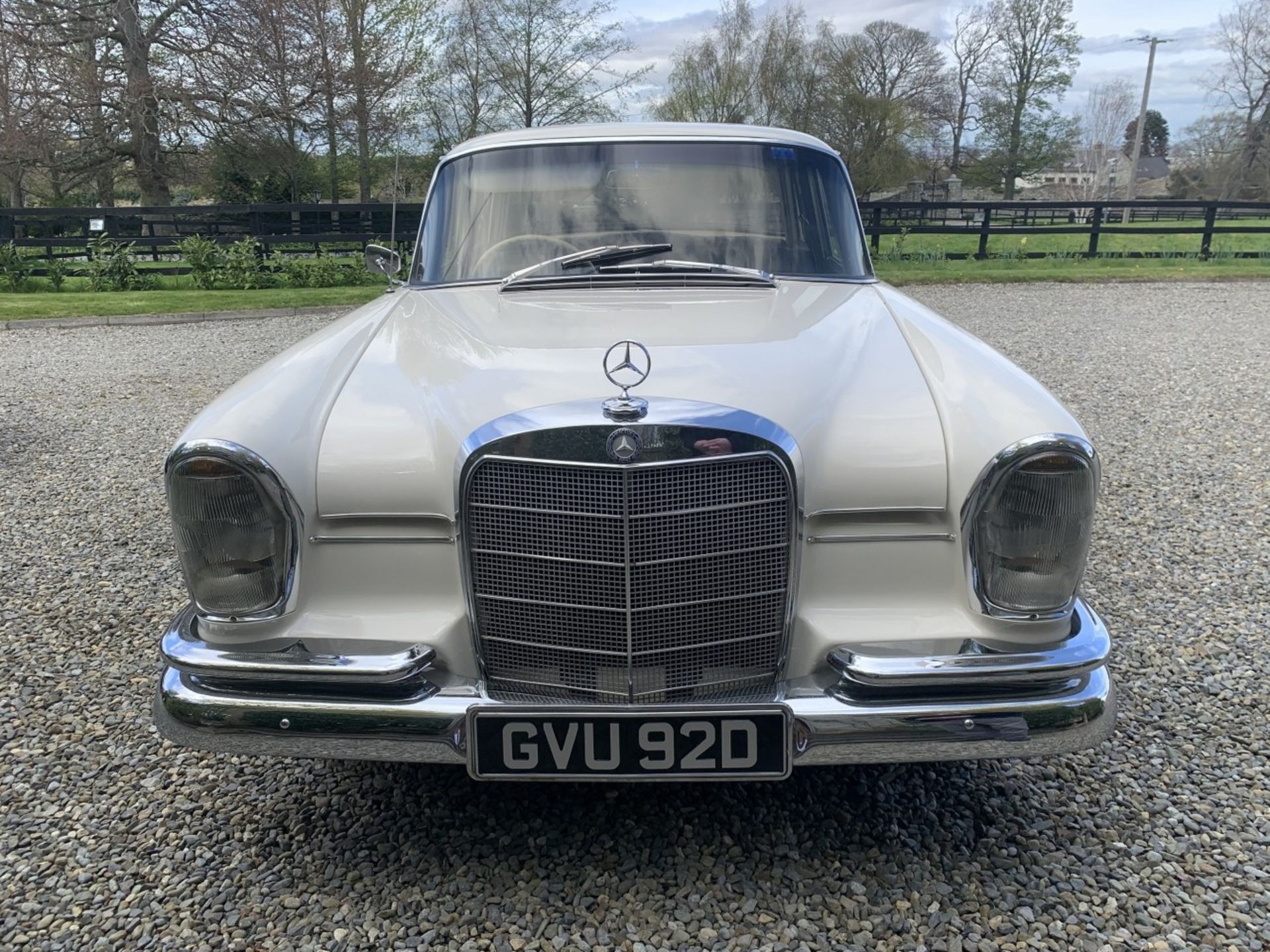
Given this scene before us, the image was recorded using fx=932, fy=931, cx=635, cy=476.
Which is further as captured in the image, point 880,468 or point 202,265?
point 202,265

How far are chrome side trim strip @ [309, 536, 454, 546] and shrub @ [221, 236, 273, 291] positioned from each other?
15.0 meters

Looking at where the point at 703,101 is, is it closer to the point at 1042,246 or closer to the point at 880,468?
the point at 1042,246

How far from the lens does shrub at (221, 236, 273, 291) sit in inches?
621

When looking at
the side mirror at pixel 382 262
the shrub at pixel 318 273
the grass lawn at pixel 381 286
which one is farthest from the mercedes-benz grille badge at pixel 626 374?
the shrub at pixel 318 273

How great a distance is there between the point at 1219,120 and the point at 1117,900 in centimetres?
4509

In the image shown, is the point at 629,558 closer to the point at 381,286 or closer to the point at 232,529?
the point at 232,529

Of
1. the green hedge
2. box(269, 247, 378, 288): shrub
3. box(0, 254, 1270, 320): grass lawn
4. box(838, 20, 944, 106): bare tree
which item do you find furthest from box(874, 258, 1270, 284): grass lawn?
box(838, 20, 944, 106): bare tree

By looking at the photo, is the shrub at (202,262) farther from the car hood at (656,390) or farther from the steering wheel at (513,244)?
the car hood at (656,390)

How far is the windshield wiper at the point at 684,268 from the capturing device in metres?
3.16

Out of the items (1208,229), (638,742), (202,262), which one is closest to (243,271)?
(202,262)

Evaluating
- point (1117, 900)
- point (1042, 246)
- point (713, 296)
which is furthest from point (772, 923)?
point (1042, 246)

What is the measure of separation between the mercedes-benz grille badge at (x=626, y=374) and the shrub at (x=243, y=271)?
15.1m

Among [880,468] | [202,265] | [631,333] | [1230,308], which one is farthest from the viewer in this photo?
[202,265]

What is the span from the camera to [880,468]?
2.10 metres
